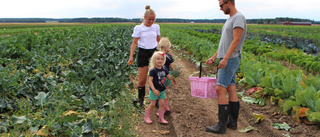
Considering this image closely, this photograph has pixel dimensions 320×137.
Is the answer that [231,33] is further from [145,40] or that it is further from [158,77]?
[145,40]

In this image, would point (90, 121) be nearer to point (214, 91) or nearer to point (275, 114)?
point (214, 91)

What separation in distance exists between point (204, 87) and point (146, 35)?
4.65 feet

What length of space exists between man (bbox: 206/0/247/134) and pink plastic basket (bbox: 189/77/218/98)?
8.4 inches

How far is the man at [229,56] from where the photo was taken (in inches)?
123

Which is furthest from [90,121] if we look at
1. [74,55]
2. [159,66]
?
[74,55]

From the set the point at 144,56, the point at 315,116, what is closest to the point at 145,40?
the point at 144,56

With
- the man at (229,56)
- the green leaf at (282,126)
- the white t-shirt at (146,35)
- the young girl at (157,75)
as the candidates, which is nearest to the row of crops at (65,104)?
the young girl at (157,75)

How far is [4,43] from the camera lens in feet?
26.3

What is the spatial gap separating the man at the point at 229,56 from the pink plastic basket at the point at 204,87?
0.21 m

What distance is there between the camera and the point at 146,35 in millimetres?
4281

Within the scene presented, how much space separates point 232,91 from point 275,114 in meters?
1.41

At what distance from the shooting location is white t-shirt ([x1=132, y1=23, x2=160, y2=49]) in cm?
423

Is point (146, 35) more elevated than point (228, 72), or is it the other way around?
point (146, 35)

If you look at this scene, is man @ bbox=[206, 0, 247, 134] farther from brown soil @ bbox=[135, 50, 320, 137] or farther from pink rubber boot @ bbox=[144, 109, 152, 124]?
pink rubber boot @ bbox=[144, 109, 152, 124]
